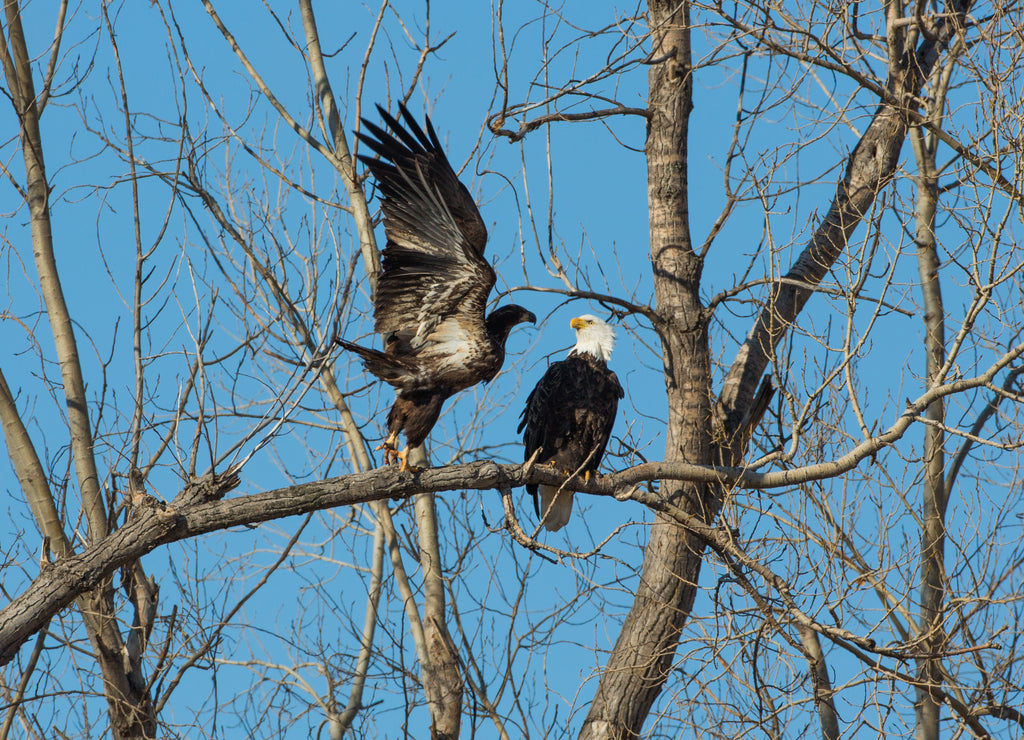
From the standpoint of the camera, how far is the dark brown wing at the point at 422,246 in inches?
186

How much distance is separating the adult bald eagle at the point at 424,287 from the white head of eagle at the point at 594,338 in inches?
40.1

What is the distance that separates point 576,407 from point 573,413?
0.13ft

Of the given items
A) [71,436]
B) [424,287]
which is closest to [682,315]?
[424,287]

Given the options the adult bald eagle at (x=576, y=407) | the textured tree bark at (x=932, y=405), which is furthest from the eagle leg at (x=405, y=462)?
the textured tree bark at (x=932, y=405)

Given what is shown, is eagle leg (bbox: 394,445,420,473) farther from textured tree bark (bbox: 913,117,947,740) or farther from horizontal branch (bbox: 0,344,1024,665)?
textured tree bark (bbox: 913,117,947,740)

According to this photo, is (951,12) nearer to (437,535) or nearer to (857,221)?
(857,221)

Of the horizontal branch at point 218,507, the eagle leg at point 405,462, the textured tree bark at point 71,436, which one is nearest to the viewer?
the horizontal branch at point 218,507

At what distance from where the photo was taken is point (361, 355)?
15.6ft

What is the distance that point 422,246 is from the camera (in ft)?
15.6

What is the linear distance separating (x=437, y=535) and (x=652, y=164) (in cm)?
256

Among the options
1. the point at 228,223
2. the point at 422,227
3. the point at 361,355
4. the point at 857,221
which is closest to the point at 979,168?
the point at 857,221

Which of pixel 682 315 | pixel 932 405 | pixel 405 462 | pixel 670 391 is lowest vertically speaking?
pixel 405 462

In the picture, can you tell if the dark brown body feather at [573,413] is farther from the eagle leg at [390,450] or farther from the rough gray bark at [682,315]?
the eagle leg at [390,450]

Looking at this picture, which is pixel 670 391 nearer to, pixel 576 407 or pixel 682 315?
pixel 682 315
